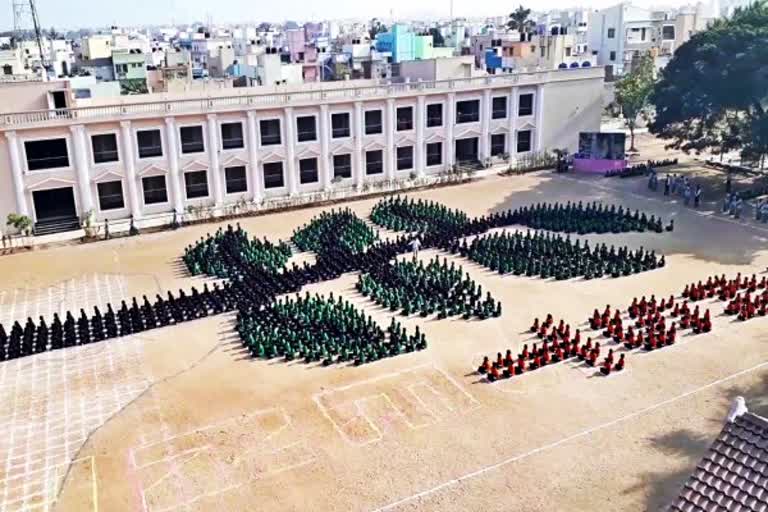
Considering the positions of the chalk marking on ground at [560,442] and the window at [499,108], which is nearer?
the chalk marking on ground at [560,442]

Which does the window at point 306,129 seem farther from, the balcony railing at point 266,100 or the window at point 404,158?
the window at point 404,158

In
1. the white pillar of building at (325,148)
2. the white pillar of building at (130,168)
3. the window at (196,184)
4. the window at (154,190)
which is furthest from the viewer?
the white pillar of building at (325,148)

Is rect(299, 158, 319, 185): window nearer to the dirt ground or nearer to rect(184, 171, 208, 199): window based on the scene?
rect(184, 171, 208, 199): window

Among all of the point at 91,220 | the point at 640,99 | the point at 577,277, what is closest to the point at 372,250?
the point at 577,277

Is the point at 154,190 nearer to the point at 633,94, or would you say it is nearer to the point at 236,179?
the point at 236,179

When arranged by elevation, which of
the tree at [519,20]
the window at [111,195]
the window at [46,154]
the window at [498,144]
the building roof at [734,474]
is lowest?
the window at [111,195]

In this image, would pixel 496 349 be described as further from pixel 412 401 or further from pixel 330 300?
pixel 330 300

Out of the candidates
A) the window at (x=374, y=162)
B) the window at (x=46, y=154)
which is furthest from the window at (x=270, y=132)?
the window at (x=46, y=154)
